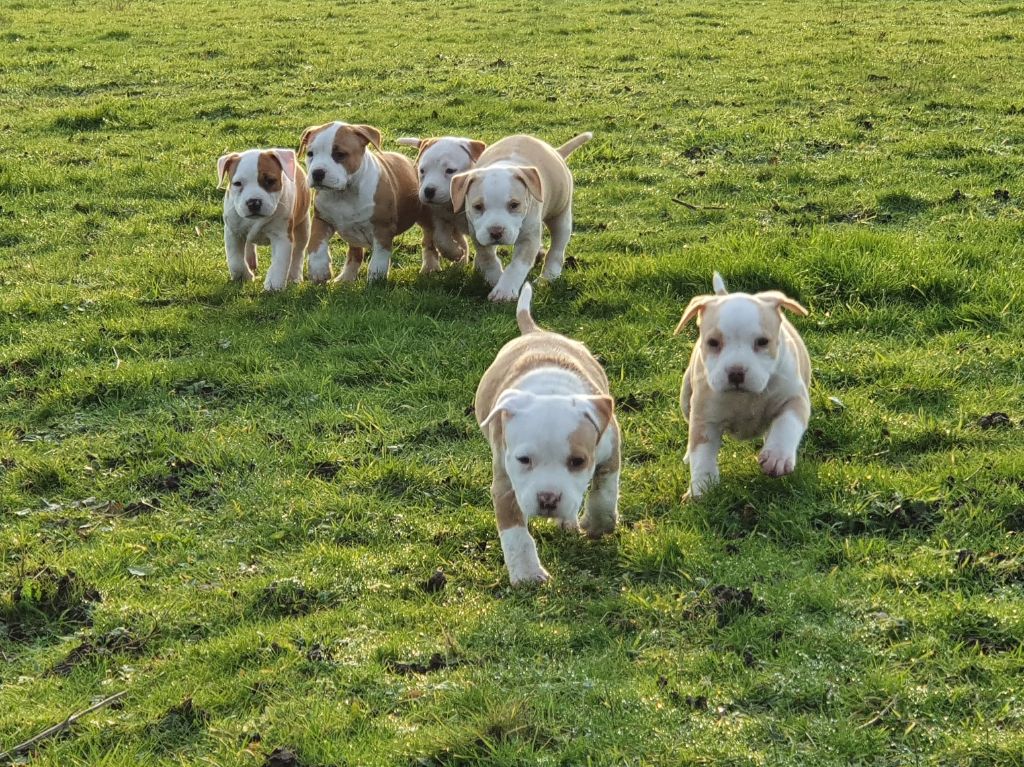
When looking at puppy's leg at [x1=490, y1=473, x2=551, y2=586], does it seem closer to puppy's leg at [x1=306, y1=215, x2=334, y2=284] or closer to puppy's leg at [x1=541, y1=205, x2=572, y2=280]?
puppy's leg at [x1=541, y1=205, x2=572, y2=280]

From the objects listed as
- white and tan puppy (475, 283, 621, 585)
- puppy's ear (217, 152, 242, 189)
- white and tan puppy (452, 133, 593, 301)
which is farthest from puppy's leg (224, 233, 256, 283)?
white and tan puppy (475, 283, 621, 585)

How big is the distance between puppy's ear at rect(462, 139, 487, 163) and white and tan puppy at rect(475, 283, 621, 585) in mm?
3741

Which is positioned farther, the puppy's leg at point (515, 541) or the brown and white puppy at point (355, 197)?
the brown and white puppy at point (355, 197)

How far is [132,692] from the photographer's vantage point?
192 inches

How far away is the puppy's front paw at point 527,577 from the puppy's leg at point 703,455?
1.05 meters

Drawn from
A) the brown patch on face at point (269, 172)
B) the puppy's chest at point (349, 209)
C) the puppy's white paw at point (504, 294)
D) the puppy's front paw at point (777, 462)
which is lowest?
the puppy's white paw at point (504, 294)

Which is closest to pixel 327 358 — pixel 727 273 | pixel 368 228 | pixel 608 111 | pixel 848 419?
pixel 368 228

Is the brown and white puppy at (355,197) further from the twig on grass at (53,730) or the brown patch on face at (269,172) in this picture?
the twig on grass at (53,730)

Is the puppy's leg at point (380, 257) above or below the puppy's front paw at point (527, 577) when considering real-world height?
above

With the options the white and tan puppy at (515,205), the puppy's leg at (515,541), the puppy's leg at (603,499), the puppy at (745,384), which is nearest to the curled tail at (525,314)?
the puppy at (745,384)

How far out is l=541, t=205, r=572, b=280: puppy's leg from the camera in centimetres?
977

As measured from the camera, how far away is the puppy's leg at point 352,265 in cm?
1009

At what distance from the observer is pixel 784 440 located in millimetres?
6062

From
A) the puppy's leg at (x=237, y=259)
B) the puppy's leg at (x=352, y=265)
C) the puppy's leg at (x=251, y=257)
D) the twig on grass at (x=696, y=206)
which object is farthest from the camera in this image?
the twig on grass at (x=696, y=206)
